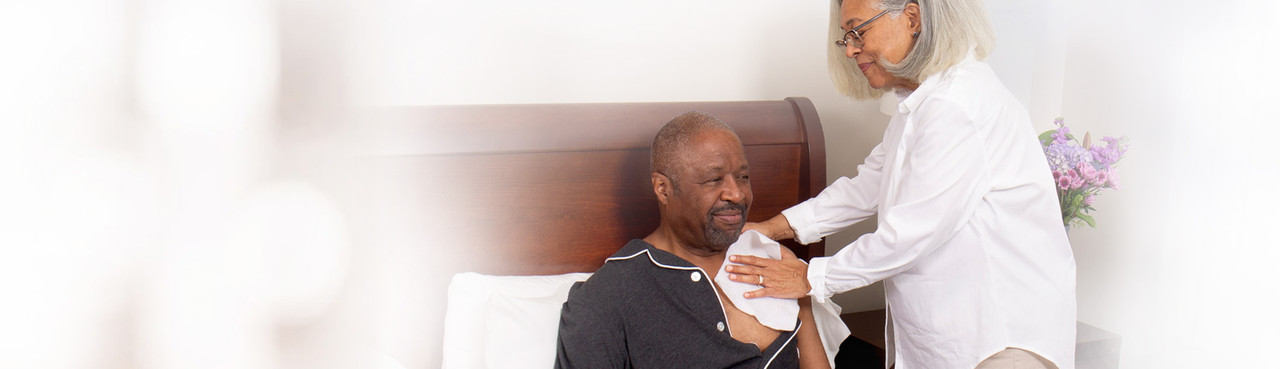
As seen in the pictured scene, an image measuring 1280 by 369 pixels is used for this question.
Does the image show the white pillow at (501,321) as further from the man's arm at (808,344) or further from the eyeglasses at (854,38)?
the eyeglasses at (854,38)

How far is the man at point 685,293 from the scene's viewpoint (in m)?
1.54

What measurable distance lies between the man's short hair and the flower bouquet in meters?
0.83

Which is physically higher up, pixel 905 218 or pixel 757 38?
pixel 757 38

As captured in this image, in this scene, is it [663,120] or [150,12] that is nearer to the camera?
[150,12]

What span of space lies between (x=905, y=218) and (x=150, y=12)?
1142 mm

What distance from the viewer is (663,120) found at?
1889mm

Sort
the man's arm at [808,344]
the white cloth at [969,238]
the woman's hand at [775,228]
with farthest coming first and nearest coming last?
the woman's hand at [775,228] < the man's arm at [808,344] < the white cloth at [969,238]

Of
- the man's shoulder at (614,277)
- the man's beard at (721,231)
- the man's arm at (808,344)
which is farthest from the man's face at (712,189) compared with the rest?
the man's arm at (808,344)

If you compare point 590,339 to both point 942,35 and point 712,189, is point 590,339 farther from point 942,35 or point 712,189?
point 942,35

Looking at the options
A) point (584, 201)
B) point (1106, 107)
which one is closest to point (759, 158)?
point (584, 201)

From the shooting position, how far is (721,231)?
162cm

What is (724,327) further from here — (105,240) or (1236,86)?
(1236,86)

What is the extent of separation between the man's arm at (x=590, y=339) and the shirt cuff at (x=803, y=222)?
19.3 inches

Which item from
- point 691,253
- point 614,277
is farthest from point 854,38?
point 614,277
